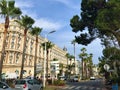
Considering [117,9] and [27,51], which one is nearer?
[117,9]

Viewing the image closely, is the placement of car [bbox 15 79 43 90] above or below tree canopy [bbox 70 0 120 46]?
below

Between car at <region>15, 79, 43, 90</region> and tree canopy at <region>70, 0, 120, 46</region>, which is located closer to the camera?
car at <region>15, 79, 43, 90</region>

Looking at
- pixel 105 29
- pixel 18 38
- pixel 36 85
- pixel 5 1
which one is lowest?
pixel 36 85

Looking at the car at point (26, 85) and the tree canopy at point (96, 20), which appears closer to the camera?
the car at point (26, 85)

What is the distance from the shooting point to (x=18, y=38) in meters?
122

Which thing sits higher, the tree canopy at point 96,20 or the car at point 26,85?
the tree canopy at point 96,20

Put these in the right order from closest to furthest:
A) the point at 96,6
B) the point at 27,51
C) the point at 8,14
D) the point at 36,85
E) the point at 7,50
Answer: the point at 36,85, the point at 96,6, the point at 8,14, the point at 7,50, the point at 27,51

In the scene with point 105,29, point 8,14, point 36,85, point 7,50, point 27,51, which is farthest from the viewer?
point 27,51

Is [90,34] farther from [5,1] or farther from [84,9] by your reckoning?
[5,1]

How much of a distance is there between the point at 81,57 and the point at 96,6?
335 feet

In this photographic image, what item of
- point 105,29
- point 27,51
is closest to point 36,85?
point 105,29

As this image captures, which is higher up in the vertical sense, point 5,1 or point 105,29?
point 5,1

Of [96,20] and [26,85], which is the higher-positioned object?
[96,20]

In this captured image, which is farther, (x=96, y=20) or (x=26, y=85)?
(x=96, y=20)
